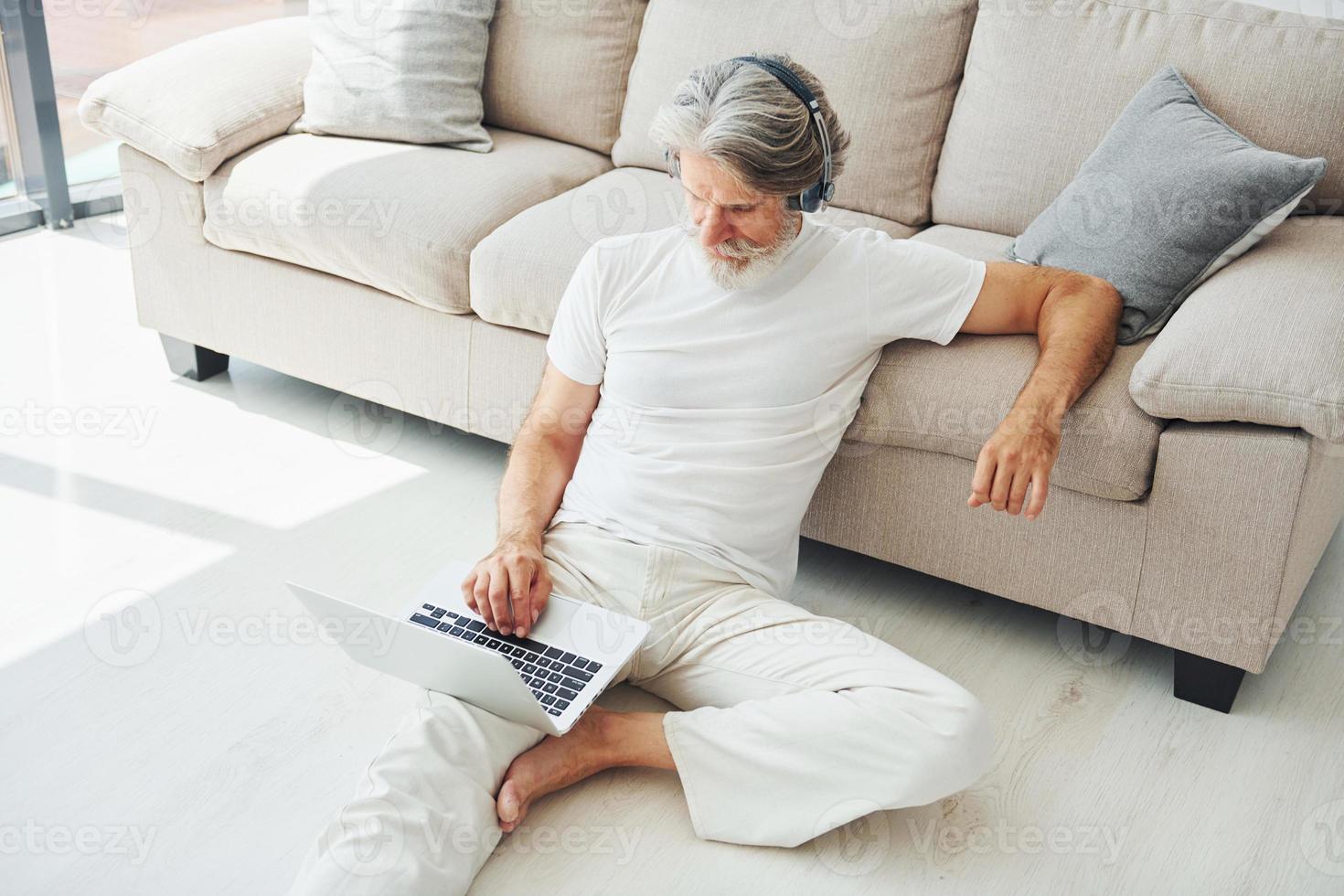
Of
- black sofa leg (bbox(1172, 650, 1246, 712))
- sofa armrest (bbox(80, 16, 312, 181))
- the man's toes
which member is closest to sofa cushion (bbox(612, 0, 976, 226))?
sofa armrest (bbox(80, 16, 312, 181))

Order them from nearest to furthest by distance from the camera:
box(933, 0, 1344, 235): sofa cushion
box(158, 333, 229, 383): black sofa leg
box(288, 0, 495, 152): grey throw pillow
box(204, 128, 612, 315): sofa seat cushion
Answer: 1. box(933, 0, 1344, 235): sofa cushion
2. box(204, 128, 612, 315): sofa seat cushion
3. box(288, 0, 495, 152): grey throw pillow
4. box(158, 333, 229, 383): black sofa leg

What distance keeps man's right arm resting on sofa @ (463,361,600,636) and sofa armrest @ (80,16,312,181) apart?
105 centimetres

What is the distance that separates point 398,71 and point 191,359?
782mm

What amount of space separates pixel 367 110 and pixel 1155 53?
5.09ft

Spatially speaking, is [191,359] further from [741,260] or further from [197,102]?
[741,260]

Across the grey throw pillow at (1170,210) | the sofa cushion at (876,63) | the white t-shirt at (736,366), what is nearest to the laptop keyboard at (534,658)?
the white t-shirt at (736,366)

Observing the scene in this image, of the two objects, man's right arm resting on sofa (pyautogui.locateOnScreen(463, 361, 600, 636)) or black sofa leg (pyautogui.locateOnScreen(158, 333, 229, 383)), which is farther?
black sofa leg (pyautogui.locateOnScreen(158, 333, 229, 383))

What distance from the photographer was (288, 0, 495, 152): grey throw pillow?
105 inches

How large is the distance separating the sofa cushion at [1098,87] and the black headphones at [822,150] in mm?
766

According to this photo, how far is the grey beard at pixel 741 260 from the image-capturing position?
1.74 metres

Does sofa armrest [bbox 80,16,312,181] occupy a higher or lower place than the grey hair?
lower

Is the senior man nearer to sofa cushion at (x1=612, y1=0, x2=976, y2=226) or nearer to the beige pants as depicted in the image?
the beige pants

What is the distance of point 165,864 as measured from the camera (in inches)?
63.3

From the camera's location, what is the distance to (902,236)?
96.5 inches
